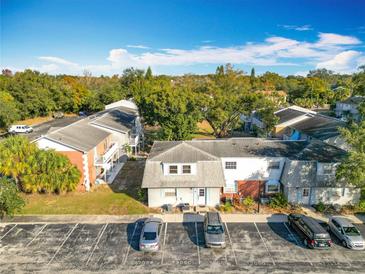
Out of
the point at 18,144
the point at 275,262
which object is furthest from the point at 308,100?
the point at 18,144

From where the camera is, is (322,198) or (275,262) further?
(322,198)

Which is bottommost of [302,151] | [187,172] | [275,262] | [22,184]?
[275,262]

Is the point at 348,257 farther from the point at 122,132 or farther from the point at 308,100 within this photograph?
the point at 308,100

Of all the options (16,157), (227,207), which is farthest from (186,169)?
(16,157)

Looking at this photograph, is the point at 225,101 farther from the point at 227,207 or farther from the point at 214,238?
the point at 214,238

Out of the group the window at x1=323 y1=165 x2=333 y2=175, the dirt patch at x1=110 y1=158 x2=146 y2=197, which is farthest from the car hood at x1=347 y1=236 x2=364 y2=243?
the dirt patch at x1=110 y1=158 x2=146 y2=197

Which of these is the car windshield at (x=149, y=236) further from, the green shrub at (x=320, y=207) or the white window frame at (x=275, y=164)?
the green shrub at (x=320, y=207)
